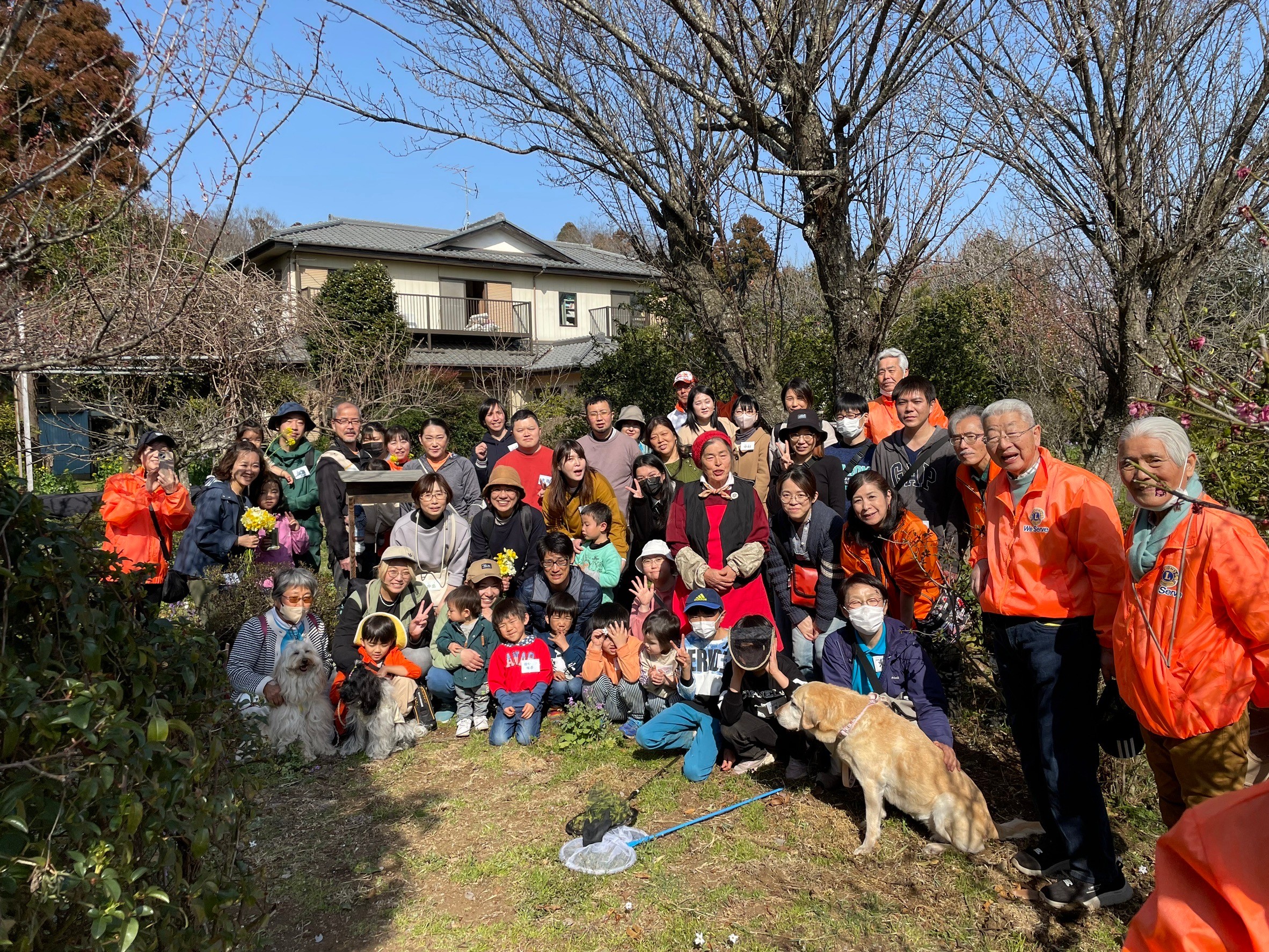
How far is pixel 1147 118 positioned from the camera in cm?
704

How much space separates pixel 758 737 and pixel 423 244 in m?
30.6

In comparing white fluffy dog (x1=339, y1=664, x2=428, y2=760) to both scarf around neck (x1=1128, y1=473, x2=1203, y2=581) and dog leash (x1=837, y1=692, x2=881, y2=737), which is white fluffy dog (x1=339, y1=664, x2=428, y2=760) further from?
scarf around neck (x1=1128, y1=473, x2=1203, y2=581)

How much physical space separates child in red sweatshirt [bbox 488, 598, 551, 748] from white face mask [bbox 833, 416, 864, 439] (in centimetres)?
281

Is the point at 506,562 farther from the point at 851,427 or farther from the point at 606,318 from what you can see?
the point at 606,318

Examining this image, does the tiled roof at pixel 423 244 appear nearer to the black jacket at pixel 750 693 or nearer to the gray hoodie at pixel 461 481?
the gray hoodie at pixel 461 481

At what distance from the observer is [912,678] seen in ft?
14.9

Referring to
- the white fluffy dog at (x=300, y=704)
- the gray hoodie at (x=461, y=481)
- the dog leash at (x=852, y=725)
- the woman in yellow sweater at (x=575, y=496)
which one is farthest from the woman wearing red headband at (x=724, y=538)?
the white fluffy dog at (x=300, y=704)

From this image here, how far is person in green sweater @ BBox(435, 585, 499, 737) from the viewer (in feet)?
20.2

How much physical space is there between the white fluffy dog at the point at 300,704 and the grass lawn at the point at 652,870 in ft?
0.93

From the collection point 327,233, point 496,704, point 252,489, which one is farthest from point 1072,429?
point 327,233

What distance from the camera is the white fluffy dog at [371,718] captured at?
227 inches

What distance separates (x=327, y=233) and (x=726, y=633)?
1119 inches

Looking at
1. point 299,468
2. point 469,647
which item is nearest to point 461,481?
point 299,468

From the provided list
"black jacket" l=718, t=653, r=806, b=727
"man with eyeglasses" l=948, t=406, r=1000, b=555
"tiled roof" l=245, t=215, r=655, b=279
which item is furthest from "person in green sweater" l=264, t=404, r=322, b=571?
"tiled roof" l=245, t=215, r=655, b=279
